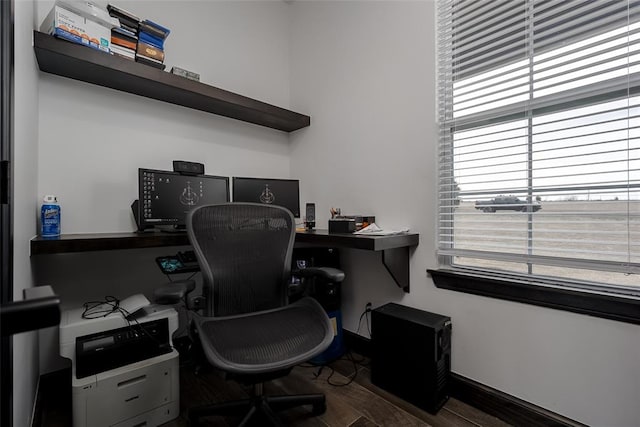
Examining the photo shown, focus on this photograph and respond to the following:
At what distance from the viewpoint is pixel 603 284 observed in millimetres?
1224

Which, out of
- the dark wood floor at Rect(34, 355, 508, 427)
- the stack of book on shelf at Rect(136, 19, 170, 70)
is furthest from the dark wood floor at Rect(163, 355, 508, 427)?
the stack of book on shelf at Rect(136, 19, 170, 70)

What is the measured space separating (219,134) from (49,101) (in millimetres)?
965

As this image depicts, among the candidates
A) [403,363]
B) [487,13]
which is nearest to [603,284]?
[403,363]

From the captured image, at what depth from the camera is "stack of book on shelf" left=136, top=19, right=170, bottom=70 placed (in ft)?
5.60

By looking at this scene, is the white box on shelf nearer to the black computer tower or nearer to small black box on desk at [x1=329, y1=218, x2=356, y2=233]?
small black box on desk at [x1=329, y1=218, x2=356, y2=233]

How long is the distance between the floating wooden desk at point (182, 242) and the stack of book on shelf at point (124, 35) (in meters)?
1.01

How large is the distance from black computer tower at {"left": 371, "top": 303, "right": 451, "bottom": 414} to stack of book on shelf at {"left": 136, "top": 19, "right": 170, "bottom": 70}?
6.47ft

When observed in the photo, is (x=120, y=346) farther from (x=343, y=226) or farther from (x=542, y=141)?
(x=542, y=141)

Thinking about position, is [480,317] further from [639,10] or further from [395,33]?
[395,33]

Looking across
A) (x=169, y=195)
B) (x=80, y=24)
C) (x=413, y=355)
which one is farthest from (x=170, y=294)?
(x=80, y=24)

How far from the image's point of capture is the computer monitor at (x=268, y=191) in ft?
7.01

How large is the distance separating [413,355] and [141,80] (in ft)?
7.06

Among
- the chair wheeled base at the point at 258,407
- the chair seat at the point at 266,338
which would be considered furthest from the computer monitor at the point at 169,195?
the chair wheeled base at the point at 258,407

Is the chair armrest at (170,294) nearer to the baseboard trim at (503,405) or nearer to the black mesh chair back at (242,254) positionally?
the black mesh chair back at (242,254)
